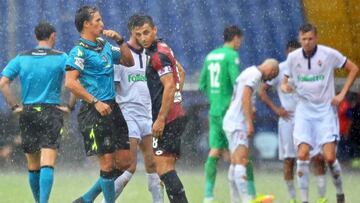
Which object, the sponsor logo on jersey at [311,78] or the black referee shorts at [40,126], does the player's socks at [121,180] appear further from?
the sponsor logo on jersey at [311,78]

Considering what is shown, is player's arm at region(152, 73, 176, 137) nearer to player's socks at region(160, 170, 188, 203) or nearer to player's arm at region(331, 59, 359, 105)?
player's socks at region(160, 170, 188, 203)

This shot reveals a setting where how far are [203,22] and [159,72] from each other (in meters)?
6.52

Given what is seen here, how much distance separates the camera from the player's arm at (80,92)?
11.1m

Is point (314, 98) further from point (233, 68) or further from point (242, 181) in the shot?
point (242, 181)

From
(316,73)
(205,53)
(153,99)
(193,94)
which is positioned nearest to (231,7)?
(205,53)

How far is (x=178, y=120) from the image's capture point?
460 inches

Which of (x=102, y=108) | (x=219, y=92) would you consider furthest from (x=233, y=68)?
(x=102, y=108)

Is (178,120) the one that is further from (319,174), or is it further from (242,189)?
(319,174)

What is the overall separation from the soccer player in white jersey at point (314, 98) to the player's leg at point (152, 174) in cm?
141

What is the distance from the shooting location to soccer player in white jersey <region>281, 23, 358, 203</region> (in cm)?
1295

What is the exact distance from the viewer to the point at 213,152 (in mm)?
13398

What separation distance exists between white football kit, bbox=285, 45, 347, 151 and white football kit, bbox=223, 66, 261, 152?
2.45 feet

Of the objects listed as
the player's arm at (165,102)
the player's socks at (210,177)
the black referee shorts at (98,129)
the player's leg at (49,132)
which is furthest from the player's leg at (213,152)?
the player's arm at (165,102)

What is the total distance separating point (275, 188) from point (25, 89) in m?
4.60
